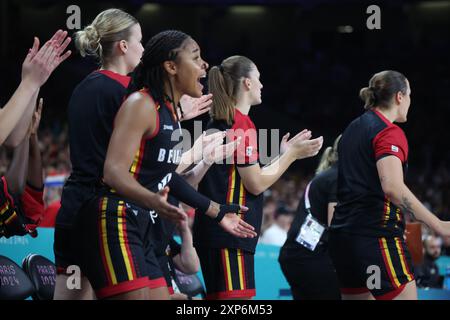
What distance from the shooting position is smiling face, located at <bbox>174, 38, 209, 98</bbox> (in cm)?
391

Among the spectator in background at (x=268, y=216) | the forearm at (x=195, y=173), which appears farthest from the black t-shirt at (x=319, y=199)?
the spectator in background at (x=268, y=216)

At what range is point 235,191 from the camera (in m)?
4.77

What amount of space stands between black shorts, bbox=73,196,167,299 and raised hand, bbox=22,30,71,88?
59 cm

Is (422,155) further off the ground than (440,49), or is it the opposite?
(440,49)

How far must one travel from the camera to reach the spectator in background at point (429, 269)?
7.03m

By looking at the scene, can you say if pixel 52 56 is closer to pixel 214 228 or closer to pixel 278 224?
pixel 214 228

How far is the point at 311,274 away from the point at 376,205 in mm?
1031

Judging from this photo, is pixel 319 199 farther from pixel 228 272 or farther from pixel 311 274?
pixel 228 272

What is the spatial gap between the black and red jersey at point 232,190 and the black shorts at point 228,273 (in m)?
0.04

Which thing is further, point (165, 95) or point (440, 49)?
point (440, 49)

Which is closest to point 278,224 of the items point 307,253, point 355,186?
point 307,253

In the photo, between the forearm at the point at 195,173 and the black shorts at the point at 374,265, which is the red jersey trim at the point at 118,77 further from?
the black shorts at the point at 374,265

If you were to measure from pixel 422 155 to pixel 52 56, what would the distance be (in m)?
13.0

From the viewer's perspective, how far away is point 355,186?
4.93m
